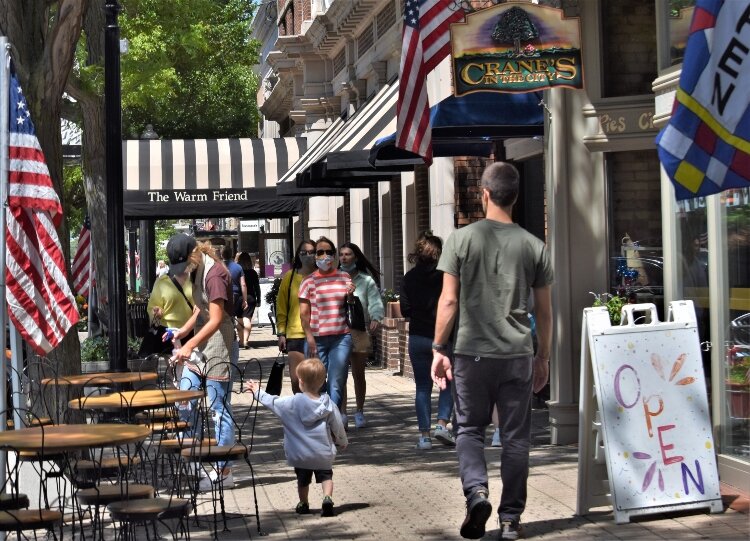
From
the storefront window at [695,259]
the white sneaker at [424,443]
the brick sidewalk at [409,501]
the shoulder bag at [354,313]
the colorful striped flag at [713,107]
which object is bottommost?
the brick sidewalk at [409,501]

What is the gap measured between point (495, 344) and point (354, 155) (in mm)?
11443

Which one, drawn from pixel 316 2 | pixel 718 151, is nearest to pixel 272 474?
pixel 718 151

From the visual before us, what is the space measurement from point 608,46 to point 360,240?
55.1 feet

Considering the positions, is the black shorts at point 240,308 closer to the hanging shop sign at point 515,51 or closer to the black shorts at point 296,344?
the black shorts at point 296,344

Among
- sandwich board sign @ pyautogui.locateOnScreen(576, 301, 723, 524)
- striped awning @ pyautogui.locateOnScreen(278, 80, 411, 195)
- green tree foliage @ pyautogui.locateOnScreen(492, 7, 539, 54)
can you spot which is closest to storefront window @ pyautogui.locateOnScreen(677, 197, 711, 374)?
sandwich board sign @ pyautogui.locateOnScreen(576, 301, 723, 524)

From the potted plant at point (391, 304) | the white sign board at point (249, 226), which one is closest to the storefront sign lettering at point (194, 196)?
the potted plant at point (391, 304)

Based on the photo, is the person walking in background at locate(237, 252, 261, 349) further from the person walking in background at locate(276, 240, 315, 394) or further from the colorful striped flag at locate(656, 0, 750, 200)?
the colorful striped flag at locate(656, 0, 750, 200)

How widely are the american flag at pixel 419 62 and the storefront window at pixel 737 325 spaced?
169 inches

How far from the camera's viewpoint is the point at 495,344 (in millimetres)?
7395

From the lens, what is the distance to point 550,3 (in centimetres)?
1184

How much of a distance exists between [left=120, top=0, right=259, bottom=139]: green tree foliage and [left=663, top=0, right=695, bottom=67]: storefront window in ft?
49.5

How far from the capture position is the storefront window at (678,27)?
9211 mm

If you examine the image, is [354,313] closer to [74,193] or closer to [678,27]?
[678,27]

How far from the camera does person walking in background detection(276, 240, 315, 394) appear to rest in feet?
42.0
